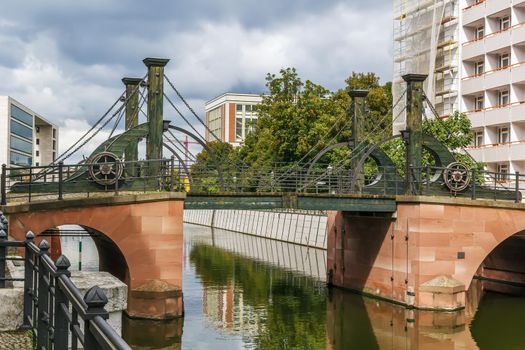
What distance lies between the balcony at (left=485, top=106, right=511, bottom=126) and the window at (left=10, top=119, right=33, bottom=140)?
7234 centimetres

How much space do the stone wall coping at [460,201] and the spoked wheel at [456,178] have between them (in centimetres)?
→ 112

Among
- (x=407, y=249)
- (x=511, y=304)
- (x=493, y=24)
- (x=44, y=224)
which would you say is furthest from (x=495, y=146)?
(x=44, y=224)

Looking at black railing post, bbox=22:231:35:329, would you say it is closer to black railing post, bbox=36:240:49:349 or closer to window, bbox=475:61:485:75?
black railing post, bbox=36:240:49:349

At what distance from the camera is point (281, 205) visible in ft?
91.2

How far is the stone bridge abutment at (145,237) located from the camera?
76.1 feet

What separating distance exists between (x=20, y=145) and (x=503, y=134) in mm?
77025

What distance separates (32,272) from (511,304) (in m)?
26.4

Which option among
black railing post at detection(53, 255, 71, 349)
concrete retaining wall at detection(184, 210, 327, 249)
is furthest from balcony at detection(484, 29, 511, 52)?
black railing post at detection(53, 255, 71, 349)

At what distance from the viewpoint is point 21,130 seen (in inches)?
4151

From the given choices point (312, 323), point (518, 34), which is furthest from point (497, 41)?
point (312, 323)

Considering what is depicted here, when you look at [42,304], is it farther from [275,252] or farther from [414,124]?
[275,252]

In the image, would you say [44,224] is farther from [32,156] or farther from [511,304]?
[32,156]

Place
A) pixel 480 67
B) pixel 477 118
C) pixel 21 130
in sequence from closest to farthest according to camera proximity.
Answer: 1. pixel 477 118
2. pixel 480 67
3. pixel 21 130

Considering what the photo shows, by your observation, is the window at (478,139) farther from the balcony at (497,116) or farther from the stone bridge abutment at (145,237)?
the stone bridge abutment at (145,237)
